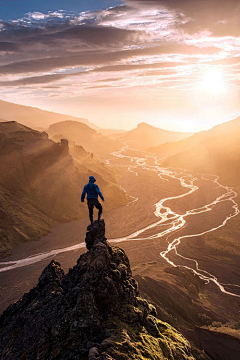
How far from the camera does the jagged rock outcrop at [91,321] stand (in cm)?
1116

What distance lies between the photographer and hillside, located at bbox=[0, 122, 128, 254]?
189 feet

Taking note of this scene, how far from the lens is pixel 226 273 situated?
42125 mm

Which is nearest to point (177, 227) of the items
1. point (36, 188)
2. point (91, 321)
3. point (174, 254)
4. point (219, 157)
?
point (174, 254)

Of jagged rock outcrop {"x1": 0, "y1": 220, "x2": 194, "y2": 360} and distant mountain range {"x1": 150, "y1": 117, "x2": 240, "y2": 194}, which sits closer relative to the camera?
Answer: jagged rock outcrop {"x1": 0, "y1": 220, "x2": 194, "y2": 360}

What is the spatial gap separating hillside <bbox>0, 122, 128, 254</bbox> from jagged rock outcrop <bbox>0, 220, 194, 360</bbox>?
4055cm

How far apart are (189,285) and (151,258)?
540 inches

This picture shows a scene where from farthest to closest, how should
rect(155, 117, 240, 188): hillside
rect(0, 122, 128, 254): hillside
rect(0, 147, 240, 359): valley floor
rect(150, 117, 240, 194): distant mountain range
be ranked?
rect(150, 117, 240, 194): distant mountain range, rect(155, 117, 240, 188): hillside, rect(0, 122, 128, 254): hillside, rect(0, 147, 240, 359): valley floor

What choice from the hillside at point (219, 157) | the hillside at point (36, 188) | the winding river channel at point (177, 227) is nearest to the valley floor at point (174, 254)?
the winding river channel at point (177, 227)

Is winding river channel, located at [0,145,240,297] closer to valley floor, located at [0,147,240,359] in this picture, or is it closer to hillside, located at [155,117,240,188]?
valley floor, located at [0,147,240,359]

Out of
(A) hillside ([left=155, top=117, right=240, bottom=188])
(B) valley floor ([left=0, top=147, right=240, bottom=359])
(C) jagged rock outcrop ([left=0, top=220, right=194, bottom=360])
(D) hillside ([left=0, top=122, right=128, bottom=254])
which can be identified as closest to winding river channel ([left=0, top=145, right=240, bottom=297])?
(B) valley floor ([left=0, top=147, right=240, bottom=359])

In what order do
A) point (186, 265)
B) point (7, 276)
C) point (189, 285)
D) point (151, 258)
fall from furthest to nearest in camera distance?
point (151, 258) < point (186, 265) < point (7, 276) < point (189, 285)

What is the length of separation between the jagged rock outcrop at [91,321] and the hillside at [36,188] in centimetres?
4055

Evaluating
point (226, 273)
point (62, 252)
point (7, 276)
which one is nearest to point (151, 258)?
point (226, 273)

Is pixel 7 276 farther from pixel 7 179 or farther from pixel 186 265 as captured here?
pixel 7 179
